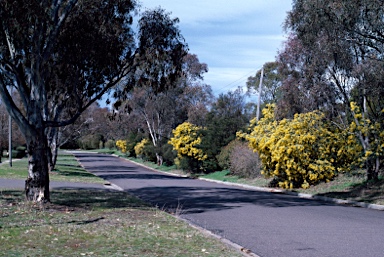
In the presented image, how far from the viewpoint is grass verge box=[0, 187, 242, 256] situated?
28.3 feet

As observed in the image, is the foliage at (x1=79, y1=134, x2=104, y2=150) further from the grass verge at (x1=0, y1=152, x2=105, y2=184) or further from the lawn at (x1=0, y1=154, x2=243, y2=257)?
the lawn at (x1=0, y1=154, x2=243, y2=257)

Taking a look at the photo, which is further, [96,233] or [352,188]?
[352,188]

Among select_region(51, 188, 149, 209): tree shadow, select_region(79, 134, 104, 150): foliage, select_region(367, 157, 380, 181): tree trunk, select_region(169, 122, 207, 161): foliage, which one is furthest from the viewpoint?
select_region(79, 134, 104, 150): foliage

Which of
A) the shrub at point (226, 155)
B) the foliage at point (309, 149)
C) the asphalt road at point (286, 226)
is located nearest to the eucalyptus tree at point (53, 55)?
the asphalt road at point (286, 226)

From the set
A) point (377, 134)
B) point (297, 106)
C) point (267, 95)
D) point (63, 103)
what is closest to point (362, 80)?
point (377, 134)

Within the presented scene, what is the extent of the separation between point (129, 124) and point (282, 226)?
206 ft

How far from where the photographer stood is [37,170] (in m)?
15.3

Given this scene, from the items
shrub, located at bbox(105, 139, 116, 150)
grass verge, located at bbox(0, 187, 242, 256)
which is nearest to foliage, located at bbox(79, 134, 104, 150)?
shrub, located at bbox(105, 139, 116, 150)

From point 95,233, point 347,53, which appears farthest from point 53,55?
point 347,53

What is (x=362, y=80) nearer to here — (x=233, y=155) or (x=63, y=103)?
(x=63, y=103)

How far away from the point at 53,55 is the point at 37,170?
5.17 metres

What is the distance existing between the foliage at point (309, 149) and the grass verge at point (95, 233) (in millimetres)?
11952

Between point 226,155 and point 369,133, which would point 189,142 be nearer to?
point 226,155

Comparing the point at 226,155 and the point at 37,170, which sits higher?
the point at 226,155
